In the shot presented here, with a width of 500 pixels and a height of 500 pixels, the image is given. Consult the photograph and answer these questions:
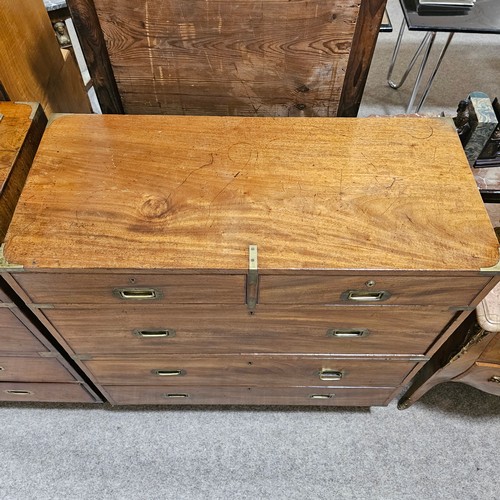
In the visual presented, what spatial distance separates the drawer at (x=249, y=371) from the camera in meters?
1.08

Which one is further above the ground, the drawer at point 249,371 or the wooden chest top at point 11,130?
the wooden chest top at point 11,130

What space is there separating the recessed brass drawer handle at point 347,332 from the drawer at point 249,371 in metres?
0.13

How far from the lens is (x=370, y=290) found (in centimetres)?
82

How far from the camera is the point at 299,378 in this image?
1172 mm

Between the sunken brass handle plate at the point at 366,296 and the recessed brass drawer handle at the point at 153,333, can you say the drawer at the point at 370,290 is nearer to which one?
the sunken brass handle plate at the point at 366,296

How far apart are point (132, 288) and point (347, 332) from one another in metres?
0.46

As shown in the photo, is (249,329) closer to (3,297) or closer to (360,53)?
(3,297)

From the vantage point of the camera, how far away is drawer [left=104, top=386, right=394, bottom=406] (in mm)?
1240

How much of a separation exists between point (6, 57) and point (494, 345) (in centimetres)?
128

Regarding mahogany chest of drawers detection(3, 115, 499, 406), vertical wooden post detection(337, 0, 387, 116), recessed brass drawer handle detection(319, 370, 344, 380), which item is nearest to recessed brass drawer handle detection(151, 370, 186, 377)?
mahogany chest of drawers detection(3, 115, 499, 406)

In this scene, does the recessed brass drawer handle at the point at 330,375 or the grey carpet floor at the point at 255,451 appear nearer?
the recessed brass drawer handle at the point at 330,375

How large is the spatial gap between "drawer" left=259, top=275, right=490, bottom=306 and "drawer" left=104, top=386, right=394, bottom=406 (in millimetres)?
475

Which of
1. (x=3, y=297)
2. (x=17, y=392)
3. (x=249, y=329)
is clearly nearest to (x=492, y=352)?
(x=249, y=329)

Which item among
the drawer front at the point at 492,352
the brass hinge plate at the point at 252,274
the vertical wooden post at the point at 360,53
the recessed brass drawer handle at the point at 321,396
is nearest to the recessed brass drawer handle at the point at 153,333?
the brass hinge plate at the point at 252,274
